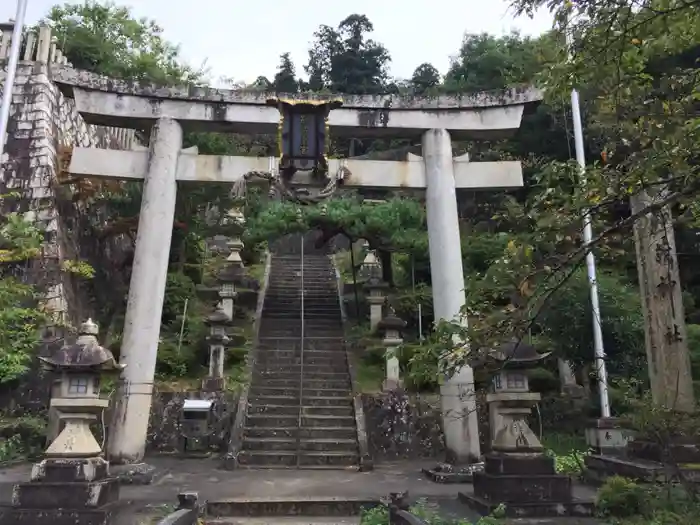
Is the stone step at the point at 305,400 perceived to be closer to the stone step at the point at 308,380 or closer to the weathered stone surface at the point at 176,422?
the weathered stone surface at the point at 176,422

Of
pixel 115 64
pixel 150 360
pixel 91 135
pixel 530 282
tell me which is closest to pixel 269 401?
pixel 150 360

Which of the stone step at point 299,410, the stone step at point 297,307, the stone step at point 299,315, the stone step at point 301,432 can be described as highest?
the stone step at point 297,307

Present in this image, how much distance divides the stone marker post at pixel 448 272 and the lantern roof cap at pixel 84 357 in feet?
15.7

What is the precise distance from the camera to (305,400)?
11094 millimetres

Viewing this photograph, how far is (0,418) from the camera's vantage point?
34.6ft

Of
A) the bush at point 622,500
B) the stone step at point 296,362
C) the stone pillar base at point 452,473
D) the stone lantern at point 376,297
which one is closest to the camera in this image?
the bush at point 622,500

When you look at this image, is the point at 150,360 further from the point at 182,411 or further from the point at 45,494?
the point at 45,494

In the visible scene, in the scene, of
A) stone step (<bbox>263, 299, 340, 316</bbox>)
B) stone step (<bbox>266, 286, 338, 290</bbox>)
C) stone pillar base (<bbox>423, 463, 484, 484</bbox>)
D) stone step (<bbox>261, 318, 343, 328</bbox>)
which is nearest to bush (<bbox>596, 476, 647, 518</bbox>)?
stone pillar base (<bbox>423, 463, 484, 484</bbox>)

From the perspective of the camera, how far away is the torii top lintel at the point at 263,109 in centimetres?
942

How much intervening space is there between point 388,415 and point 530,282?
24.6 feet

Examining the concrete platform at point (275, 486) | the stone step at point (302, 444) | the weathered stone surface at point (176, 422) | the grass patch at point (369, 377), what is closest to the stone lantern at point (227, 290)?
the weathered stone surface at point (176, 422)

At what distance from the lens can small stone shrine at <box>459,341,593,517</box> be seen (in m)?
5.93

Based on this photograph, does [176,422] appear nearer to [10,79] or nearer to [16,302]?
[16,302]

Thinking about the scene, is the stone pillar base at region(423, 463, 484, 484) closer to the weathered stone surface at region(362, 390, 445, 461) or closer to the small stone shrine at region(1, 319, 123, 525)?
the weathered stone surface at region(362, 390, 445, 461)
